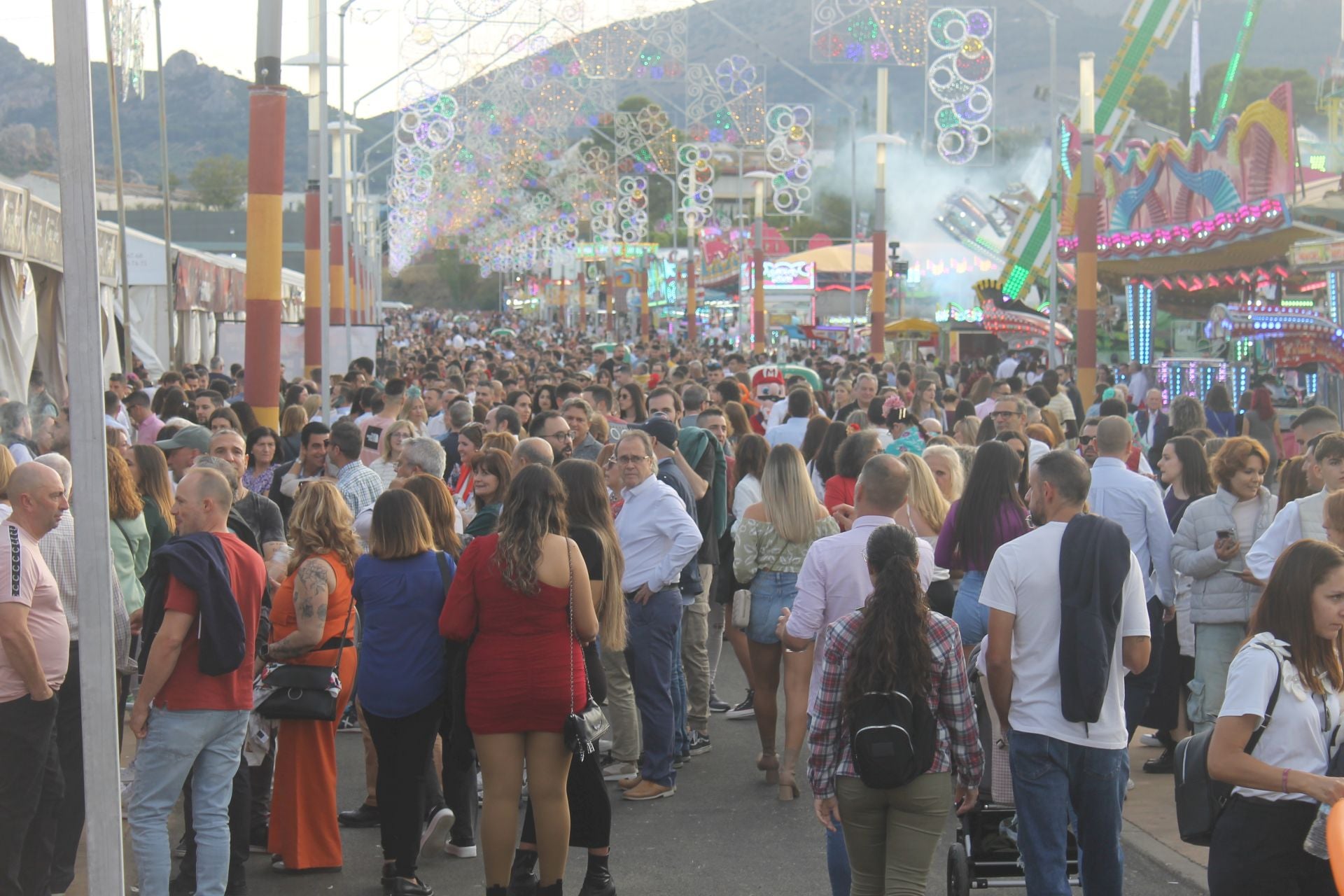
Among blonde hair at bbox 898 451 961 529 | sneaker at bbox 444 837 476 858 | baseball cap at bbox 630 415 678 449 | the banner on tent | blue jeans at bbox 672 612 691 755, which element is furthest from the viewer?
the banner on tent

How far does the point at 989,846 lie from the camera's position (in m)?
5.39

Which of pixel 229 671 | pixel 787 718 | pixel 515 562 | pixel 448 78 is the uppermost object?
pixel 448 78

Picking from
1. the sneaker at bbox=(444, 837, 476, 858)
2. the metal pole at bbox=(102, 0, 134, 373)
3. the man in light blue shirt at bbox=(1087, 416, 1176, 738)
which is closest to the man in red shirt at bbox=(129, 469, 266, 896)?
the sneaker at bbox=(444, 837, 476, 858)

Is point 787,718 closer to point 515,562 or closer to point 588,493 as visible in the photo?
point 588,493

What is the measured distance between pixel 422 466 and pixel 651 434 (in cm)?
134

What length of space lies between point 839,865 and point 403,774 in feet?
6.15

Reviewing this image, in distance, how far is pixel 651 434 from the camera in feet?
27.3

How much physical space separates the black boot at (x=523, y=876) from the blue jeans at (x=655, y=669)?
142 centimetres

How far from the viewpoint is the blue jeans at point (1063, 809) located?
4770mm

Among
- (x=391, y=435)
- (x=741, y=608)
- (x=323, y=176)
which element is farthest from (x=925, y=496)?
(x=323, y=176)

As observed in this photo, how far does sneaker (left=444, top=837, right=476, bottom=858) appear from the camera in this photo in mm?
6641

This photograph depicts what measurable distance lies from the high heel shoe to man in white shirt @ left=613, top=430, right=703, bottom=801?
567 millimetres

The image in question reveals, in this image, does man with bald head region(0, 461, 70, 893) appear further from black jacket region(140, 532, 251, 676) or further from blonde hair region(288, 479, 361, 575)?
blonde hair region(288, 479, 361, 575)

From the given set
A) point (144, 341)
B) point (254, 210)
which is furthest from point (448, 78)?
point (254, 210)
